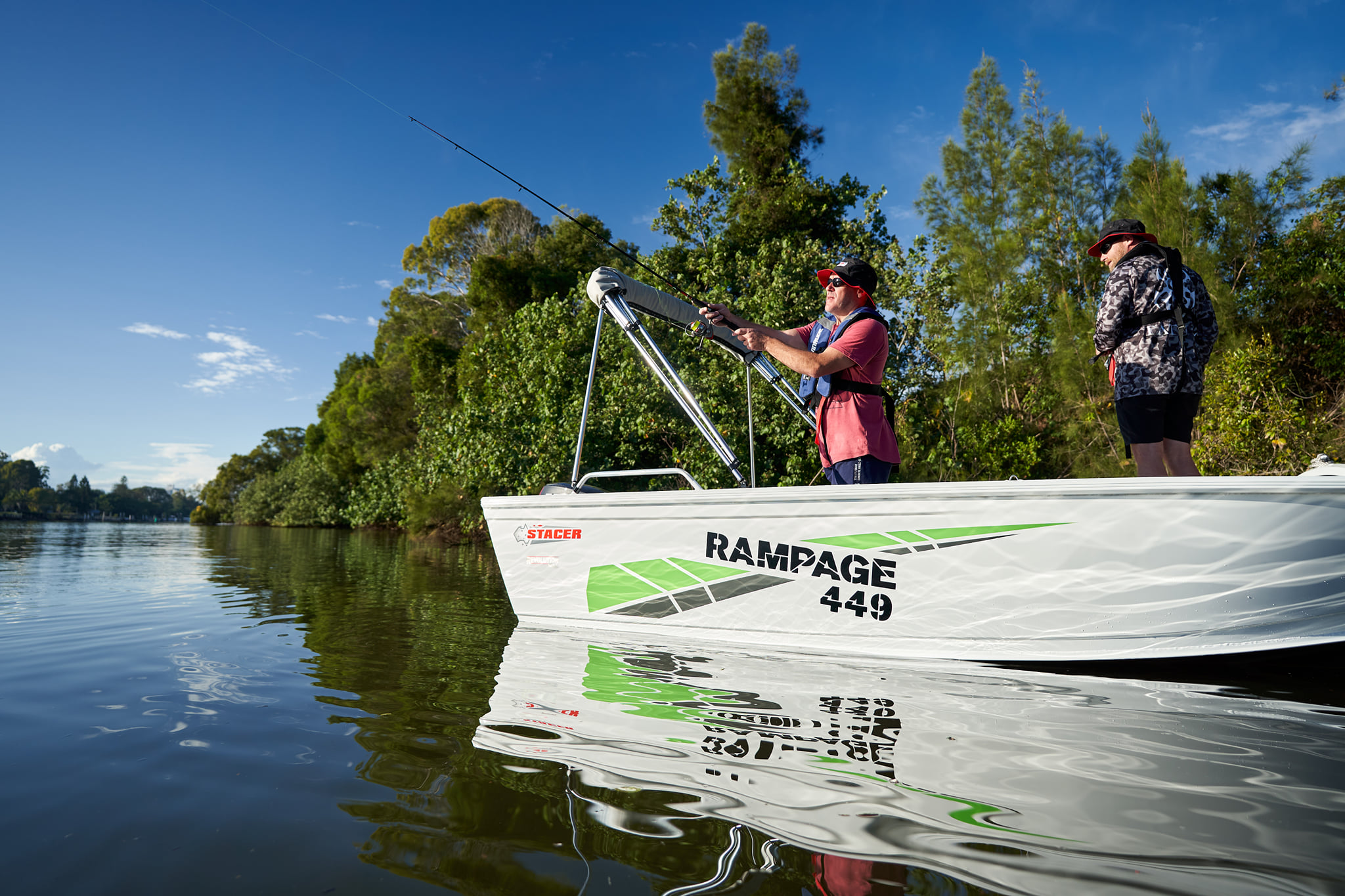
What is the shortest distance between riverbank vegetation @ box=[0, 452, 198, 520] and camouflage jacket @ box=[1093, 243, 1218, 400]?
61.7 m

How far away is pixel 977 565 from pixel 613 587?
79.8 inches

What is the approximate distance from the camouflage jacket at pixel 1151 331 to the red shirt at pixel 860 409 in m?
1.04

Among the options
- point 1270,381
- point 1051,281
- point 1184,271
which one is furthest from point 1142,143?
point 1184,271

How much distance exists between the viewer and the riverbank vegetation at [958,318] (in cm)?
1051

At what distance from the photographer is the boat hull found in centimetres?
261

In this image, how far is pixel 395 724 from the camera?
2.32 m

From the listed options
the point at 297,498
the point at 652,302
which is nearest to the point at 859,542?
the point at 652,302

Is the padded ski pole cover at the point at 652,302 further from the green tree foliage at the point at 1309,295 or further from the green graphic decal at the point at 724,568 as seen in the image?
the green tree foliage at the point at 1309,295

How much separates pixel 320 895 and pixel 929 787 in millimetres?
1481

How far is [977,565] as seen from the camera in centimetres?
295

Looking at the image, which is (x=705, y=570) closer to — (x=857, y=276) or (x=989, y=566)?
(x=989, y=566)

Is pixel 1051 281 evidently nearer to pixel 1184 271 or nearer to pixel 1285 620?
pixel 1184 271

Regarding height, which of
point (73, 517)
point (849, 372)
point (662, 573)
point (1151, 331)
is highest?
point (1151, 331)

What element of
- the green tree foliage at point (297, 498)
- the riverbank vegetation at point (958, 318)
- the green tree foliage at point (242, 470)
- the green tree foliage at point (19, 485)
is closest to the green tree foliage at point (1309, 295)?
the riverbank vegetation at point (958, 318)
